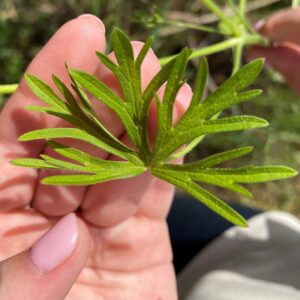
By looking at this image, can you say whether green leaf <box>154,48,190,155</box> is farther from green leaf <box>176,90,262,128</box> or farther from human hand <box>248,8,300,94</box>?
human hand <box>248,8,300,94</box>

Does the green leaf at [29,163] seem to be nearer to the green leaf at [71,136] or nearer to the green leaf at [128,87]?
the green leaf at [71,136]

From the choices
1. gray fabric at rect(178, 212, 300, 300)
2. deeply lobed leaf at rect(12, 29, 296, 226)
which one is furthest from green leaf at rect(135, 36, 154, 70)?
gray fabric at rect(178, 212, 300, 300)

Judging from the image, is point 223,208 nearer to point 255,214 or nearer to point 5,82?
point 255,214

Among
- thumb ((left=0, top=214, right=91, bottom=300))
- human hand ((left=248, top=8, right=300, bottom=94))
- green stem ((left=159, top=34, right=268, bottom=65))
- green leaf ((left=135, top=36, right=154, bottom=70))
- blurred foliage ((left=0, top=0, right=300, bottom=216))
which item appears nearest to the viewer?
green leaf ((left=135, top=36, right=154, bottom=70))

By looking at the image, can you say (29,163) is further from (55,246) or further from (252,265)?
(252,265)

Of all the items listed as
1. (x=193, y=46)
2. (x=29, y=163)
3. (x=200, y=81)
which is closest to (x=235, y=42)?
(x=200, y=81)
